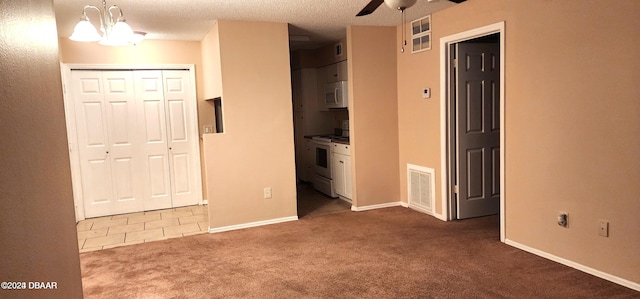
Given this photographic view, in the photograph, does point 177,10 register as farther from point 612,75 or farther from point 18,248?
point 612,75

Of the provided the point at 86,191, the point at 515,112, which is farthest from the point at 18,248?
the point at 86,191

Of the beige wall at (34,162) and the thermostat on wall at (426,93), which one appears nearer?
the beige wall at (34,162)

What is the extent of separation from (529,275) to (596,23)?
1876mm

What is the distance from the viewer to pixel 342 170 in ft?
18.9

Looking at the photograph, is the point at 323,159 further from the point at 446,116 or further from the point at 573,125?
the point at 573,125

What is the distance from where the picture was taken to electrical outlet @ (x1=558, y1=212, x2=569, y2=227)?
10.9 feet

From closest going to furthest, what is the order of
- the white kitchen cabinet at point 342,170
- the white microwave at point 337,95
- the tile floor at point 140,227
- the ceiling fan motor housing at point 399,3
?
the ceiling fan motor housing at point 399,3, the tile floor at point 140,227, the white kitchen cabinet at point 342,170, the white microwave at point 337,95

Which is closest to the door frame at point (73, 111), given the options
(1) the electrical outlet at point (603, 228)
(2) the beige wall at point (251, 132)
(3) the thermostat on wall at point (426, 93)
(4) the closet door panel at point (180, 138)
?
(4) the closet door panel at point (180, 138)

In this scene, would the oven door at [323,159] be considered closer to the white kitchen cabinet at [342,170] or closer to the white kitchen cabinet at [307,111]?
the white kitchen cabinet at [342,170]

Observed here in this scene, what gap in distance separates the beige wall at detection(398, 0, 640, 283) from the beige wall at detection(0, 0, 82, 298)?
3.29 metres

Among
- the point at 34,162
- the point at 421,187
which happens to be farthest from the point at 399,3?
the point at 421,187

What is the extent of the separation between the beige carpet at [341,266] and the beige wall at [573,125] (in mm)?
273

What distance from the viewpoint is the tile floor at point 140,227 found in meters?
4.50

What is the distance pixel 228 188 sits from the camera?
473cm
